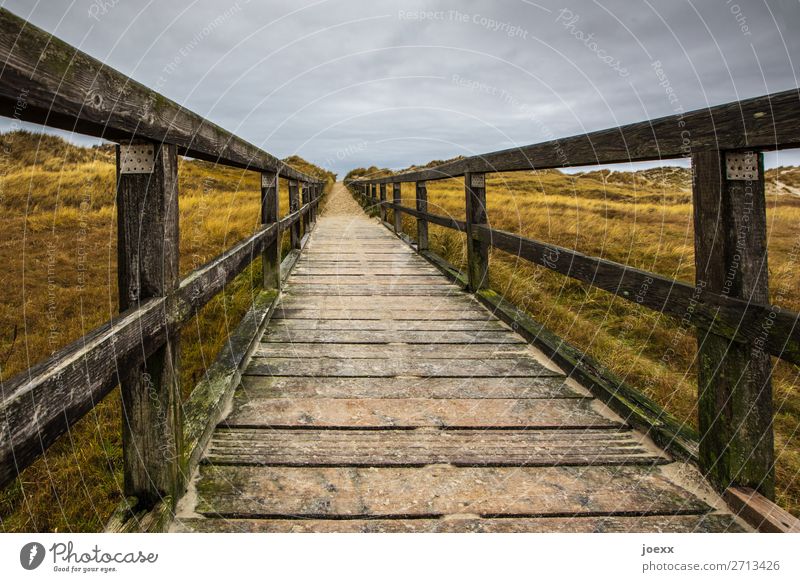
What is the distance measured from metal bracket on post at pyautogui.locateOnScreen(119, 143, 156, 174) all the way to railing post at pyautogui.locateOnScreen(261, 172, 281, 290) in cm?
252

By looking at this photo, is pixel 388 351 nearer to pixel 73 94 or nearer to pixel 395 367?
pixel 395 367

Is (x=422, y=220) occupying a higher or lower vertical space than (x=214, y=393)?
higher

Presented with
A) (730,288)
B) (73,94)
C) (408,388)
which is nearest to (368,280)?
(408,388)

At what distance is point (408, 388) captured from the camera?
7.91ft

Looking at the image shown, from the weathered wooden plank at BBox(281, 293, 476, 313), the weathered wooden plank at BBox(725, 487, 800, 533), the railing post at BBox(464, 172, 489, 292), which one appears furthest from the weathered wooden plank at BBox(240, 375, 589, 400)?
the railing post at BBox(464, 172, 489, 292)

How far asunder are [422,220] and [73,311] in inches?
175

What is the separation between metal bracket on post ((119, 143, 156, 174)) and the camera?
1368 millimetres

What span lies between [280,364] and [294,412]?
0.63 meters

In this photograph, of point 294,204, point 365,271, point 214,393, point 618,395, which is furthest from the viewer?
point 294,204

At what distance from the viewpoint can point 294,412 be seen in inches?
83.0

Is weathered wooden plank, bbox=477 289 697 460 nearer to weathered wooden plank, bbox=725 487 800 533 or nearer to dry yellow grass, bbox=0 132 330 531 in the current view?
weathered wooden plank, bbox=725 487 800 533

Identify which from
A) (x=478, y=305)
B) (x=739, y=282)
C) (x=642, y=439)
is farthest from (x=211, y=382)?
(x=478, y=305)

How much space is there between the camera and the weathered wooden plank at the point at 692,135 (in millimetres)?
1254
